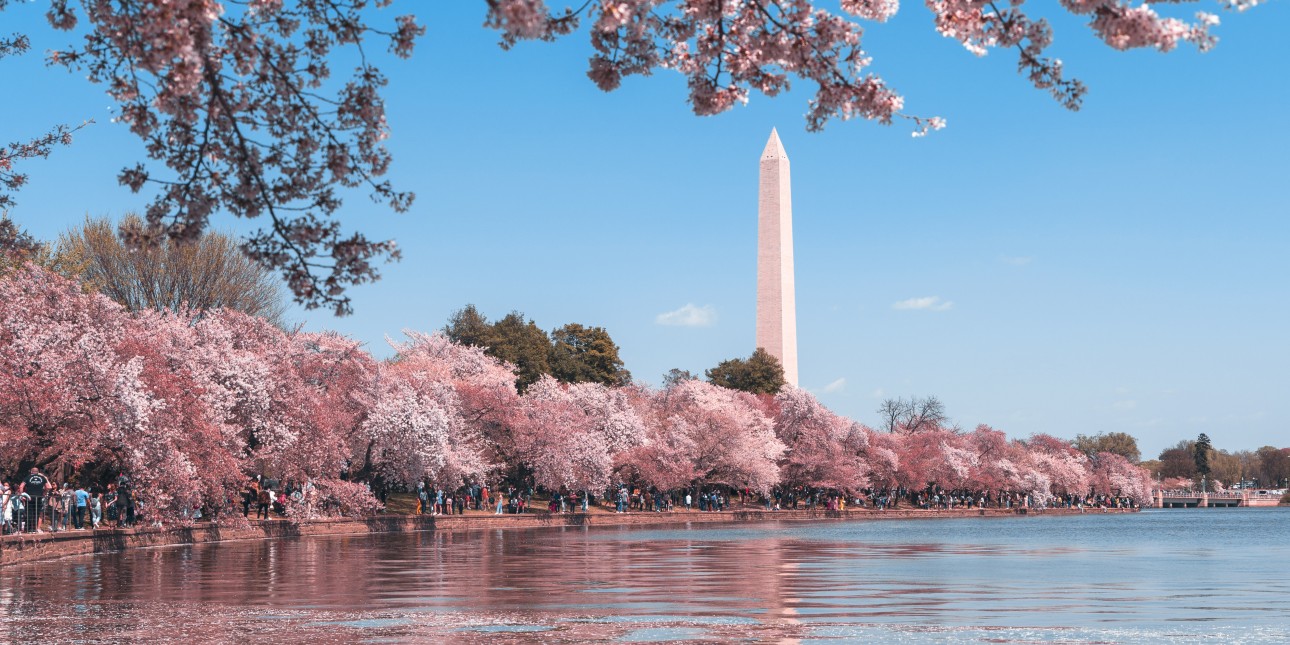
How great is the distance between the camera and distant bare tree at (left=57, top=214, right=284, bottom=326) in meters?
67.8

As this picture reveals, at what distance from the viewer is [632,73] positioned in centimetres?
848

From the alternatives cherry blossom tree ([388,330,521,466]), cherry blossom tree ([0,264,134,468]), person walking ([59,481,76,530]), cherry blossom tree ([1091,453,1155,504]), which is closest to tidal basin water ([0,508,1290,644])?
person walking ([59,481,76,530])

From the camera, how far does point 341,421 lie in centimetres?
5500

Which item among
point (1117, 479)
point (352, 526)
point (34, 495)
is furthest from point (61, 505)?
point (1117, 479)

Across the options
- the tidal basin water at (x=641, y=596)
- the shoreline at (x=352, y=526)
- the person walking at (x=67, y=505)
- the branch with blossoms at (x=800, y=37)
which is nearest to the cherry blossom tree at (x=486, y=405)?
the shoreline at (x=352, y=526)

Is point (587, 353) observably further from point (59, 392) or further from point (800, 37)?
point (800, 37)

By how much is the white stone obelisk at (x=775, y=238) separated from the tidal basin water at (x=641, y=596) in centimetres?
4864

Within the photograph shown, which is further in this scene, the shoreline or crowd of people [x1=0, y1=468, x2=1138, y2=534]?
crowd of people [x1=0, y1=468, x2=1138, y2=534]

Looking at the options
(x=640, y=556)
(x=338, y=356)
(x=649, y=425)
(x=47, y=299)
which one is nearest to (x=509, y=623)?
(x=640, y=556)

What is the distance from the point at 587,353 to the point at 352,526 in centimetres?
5383

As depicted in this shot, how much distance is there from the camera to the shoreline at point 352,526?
99.9 ft

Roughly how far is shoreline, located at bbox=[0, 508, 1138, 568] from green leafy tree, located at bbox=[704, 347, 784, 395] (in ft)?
42.0

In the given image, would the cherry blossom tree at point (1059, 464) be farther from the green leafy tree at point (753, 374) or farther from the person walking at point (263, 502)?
the person walking at point (263, 502)

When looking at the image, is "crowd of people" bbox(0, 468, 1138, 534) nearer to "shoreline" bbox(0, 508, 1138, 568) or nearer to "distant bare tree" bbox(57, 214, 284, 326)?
"shoreline" bbox(0, 508, 1138, 568)
